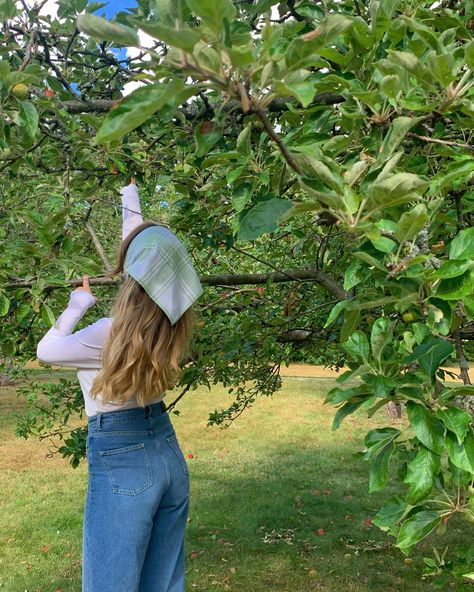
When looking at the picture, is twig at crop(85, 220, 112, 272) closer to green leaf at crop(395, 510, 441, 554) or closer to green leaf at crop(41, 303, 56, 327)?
green leaf at crop(41, 303, 56, 327)

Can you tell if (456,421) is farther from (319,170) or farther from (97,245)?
(97,245)

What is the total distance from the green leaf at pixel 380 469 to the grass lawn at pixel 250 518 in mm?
4408

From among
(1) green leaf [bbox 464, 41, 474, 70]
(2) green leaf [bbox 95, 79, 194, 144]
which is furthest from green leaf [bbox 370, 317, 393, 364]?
(2) green leaf [bbox 95, 79, 194, 144]

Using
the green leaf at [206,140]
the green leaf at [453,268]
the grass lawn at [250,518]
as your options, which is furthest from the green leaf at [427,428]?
the grass lawn at [250,518]

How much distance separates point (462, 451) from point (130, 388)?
51.4 inches

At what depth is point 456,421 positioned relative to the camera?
4.04 feet

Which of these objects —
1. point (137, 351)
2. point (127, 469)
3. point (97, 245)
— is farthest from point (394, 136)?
point (97, 245)

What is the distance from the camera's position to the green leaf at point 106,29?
0.82 meters

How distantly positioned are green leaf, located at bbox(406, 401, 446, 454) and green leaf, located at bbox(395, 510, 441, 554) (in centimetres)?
34

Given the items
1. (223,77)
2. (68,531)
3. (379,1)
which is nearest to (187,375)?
(379,1)

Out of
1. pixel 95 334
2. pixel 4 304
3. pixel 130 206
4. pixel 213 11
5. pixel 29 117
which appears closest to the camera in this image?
pixel 213 11

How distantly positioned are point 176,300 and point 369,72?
1069 mm

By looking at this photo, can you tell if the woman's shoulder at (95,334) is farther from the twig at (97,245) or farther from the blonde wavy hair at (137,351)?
the twig at (97,245)

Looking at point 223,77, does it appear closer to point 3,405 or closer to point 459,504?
point 459,504
